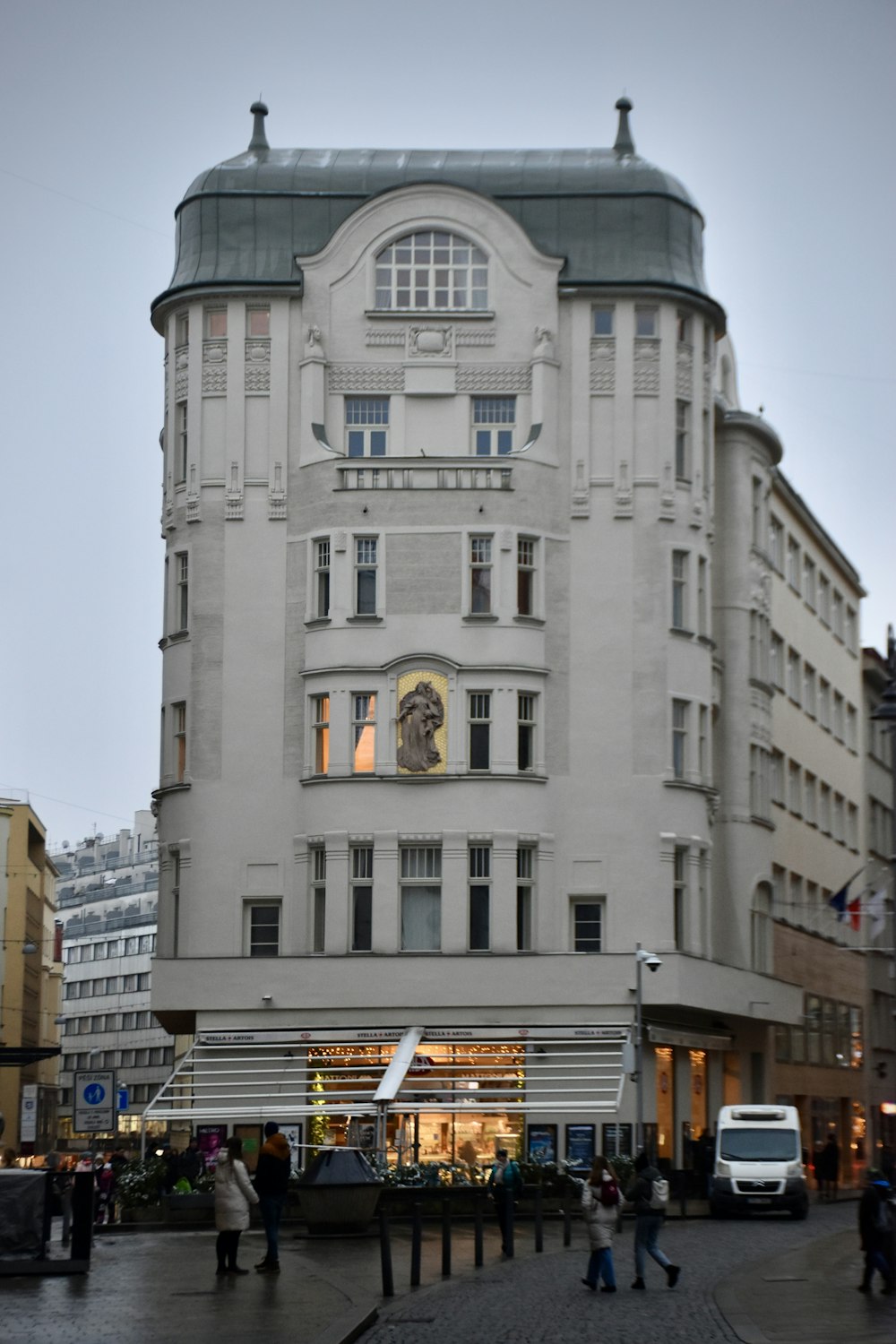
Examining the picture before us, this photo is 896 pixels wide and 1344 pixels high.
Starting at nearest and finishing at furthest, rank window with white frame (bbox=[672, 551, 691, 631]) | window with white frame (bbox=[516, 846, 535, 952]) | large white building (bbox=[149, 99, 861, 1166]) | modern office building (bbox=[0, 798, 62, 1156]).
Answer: large white building (bbox=[149, 99, 861, 1166]) < window with white frame (bbox=[516, 846, 535, 952]) < window with white frame (bbox=[672, 551, 691, 631]) < modern office building (bbox=[0, 798, 62, 1156])

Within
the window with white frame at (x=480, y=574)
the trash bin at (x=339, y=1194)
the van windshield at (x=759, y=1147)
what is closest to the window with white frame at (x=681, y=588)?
the window with white frame at (x=480, y=574)

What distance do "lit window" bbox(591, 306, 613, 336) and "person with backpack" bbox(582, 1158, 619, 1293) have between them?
3231cm

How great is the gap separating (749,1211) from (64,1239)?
60.3ft

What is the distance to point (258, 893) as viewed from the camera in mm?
55719

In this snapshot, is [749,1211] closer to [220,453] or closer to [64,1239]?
[64,1239]

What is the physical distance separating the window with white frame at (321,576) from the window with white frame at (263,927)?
721 centimetres

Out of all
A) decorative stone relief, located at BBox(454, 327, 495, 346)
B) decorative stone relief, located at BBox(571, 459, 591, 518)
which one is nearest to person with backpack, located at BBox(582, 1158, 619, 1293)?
decorative stone relief, located at BBox(571, 459, 591, 518)

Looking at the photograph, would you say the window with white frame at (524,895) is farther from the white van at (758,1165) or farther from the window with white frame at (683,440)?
the window with white frame at (683,440)

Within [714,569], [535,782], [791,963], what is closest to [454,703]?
[535,782]

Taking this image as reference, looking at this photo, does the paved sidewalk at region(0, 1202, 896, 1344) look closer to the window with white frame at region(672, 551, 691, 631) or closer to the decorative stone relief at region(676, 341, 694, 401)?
the window with white frame at region(672, 551, 691, 631)

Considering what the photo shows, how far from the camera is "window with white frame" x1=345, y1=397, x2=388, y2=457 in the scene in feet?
189

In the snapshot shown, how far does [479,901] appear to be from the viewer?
5466cm

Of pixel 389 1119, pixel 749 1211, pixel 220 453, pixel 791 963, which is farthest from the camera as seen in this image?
pixel 791 963

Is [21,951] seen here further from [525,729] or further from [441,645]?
[441,645]
